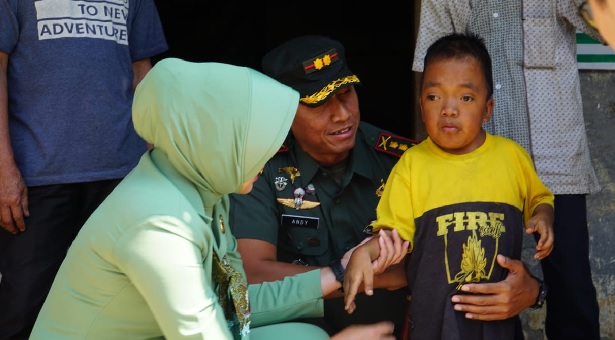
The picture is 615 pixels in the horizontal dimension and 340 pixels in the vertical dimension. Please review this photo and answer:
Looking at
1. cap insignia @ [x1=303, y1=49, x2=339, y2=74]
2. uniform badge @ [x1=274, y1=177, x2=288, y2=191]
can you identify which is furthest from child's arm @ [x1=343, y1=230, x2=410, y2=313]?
cap insignia @ [x1=303, y1=49, x2=339, y2=74]

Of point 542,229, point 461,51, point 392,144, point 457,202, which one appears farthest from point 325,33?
point 542,229

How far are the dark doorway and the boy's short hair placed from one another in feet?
10.5

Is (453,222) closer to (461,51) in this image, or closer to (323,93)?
(461,51)

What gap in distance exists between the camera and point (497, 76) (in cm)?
339

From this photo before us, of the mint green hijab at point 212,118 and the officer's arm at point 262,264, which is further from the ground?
the mint green hijab at point 212,118

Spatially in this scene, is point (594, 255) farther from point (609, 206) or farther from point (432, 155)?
point (432, 155)

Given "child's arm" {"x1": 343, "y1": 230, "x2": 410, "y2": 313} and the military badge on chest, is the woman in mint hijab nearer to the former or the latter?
"child's arm" {"x1": 343, "y1": 230, "x2": 410, "y2": 313}

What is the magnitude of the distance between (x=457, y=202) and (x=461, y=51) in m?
0.49

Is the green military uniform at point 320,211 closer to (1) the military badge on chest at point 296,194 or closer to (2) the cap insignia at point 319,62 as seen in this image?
(1) the military badge on chest at point 296,194

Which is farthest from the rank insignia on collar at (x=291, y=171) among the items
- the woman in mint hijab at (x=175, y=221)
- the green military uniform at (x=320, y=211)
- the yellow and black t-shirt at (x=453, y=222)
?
the woman in mint hijab at (x=175, y=221)

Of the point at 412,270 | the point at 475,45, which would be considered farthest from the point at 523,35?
the point at 412,270

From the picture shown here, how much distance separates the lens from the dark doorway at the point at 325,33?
6281mm

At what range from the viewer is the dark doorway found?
6281 mm

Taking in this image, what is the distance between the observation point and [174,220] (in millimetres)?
2207
